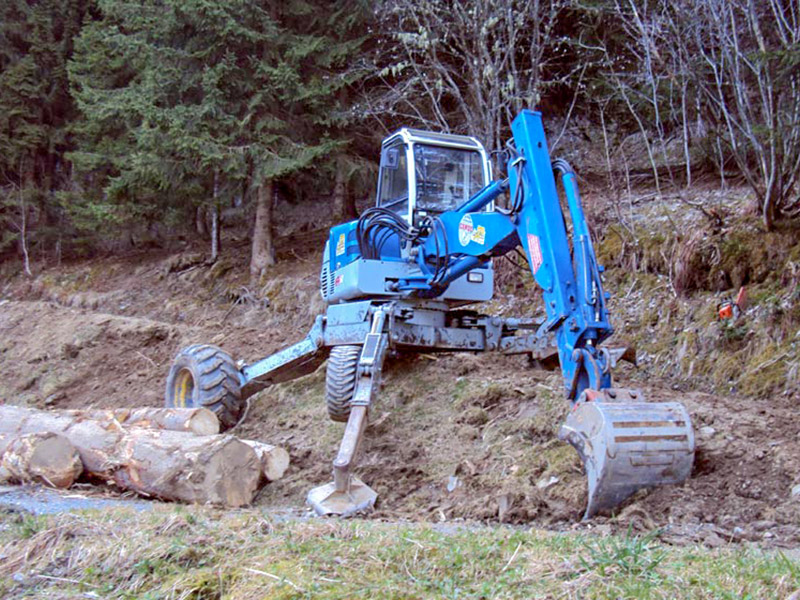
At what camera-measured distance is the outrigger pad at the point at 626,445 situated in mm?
4742

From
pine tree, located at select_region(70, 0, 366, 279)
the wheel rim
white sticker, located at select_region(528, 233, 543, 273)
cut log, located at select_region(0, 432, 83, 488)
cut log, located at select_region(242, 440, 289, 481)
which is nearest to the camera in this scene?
white sticker, located at select_region(528, 233, 543, 273)

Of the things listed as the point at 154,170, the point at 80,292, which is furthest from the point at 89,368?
the point at 80,292

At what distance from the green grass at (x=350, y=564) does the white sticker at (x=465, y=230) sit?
3119 millimetres

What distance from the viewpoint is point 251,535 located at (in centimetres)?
393

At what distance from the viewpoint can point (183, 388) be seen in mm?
9719

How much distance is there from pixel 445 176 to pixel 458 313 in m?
1.44

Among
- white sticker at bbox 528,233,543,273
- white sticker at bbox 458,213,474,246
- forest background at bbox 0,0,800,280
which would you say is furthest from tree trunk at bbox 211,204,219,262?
white sticker at bbox 528,233,543,273

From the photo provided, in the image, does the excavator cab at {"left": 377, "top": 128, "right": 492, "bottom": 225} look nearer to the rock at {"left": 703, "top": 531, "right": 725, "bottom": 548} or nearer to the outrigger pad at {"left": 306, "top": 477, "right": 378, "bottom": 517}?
the outrigger pad at {"left": 306, "top": 477, "right": 378, "bottom": 517}

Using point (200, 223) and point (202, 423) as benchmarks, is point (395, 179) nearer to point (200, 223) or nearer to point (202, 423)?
point (202, 423)

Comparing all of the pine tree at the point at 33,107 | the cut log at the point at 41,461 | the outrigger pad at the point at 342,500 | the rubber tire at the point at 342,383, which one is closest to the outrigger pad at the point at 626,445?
the outrigger pad at the point at 342,500

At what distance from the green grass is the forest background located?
19.9 feet

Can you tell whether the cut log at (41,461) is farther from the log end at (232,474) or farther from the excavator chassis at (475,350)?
the excavator chassis at (475,350)

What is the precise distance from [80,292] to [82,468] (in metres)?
13.2

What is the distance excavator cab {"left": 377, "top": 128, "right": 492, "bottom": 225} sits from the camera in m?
7.87
